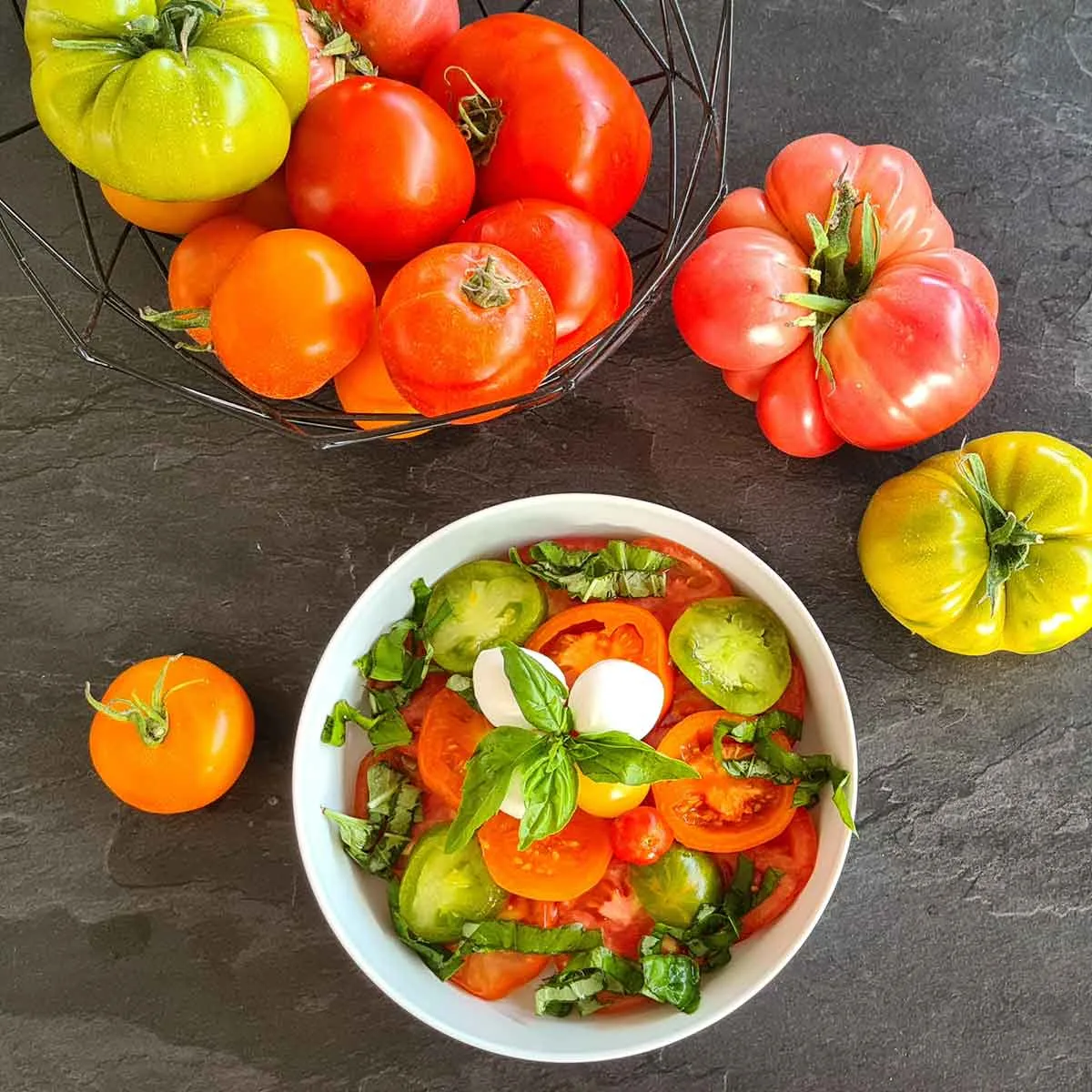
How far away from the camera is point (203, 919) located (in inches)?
45.4

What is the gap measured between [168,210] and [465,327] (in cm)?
32

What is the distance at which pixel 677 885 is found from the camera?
989 mm

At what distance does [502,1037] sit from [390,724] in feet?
0.98

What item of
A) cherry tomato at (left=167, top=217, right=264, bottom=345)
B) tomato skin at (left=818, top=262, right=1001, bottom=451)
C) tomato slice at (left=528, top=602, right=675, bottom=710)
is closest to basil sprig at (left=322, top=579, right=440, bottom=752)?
tomato slice at (left=528, top=602, right=675, bottom=710)

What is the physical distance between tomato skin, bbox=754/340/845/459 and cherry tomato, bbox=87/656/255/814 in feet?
1.99

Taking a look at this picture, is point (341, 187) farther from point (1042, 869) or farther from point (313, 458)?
point (1042, 869)

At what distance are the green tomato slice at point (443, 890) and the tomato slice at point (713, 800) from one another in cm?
18

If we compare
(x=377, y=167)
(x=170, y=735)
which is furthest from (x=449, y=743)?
(x=377, y=167)

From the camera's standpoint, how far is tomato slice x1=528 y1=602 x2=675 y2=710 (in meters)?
1.02

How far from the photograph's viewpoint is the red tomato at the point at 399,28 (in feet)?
3.12

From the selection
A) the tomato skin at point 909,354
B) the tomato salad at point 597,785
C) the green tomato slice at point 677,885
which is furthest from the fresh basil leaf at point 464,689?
the tomato skin at point 909,354

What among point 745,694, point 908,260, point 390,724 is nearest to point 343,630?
point 390,724

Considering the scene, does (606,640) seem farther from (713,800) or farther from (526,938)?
(526,938)

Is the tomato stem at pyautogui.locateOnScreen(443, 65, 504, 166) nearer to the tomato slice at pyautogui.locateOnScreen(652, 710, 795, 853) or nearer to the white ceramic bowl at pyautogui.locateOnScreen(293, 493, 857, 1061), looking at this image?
the white ceramic bowl at pyautogui.locateOnScreen(293, 493, 857, 1061)
